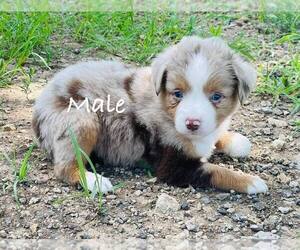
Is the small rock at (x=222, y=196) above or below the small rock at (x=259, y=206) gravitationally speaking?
above

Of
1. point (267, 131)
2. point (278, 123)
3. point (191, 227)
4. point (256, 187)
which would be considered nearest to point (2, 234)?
point (191, 227)

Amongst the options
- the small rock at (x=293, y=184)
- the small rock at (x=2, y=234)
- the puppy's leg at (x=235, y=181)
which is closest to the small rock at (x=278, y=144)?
the small rock at (x=293, y=184)

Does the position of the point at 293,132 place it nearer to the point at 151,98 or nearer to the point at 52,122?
the point at 151,98

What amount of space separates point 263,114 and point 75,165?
1945 millimetres

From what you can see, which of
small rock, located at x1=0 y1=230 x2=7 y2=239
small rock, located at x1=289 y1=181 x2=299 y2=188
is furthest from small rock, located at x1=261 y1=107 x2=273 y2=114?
small rock, located at x1=0 y1=230 x2=7 y2=239

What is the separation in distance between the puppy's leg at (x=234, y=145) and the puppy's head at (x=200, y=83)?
0.43 meters

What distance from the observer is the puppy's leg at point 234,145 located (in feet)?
18.9

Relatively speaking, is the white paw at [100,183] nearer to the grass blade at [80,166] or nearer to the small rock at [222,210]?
the grass blade at [80,166]

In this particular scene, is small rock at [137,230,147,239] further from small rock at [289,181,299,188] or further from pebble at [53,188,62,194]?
small rock at [289,181,299,188]

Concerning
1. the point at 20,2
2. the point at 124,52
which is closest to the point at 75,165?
the point at 124,52

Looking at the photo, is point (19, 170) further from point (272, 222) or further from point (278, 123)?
point (278, 123)

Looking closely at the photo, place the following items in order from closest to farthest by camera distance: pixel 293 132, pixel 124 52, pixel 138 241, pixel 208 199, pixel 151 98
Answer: pixel 138 241
pixel 208 199
pixel 151 98
pixel 293 132
pixel 124 52

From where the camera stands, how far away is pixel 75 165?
5371 mm

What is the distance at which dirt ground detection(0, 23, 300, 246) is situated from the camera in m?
4.77
